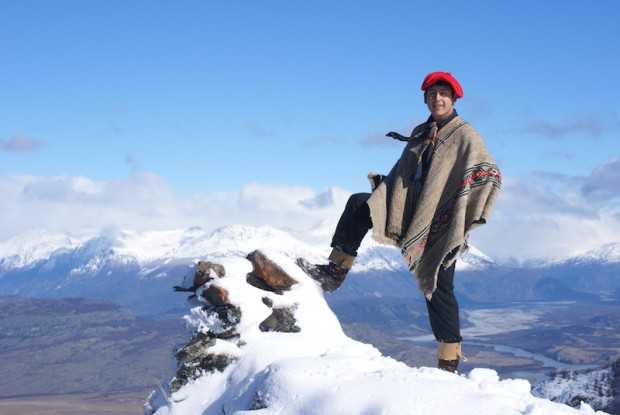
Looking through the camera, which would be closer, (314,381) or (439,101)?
(314,381)

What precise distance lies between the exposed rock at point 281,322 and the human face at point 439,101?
311 centimetres

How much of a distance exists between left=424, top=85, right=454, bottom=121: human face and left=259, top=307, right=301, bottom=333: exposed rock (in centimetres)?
311

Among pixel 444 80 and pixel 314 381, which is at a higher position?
pixel 444 80

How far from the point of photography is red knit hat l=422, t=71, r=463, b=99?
739 centimetres

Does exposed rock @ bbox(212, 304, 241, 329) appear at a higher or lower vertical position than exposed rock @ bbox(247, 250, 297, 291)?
lower

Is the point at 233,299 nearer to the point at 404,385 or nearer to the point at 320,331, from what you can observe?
the point at 320,331

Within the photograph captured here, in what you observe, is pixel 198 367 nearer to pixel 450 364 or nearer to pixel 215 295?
pixel 215 295

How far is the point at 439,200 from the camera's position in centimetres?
747

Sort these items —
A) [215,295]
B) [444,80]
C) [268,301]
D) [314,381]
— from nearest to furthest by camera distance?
[314,381] < [444,80] < [268,301] < [215,295]

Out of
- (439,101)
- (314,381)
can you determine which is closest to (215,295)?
(314,381)

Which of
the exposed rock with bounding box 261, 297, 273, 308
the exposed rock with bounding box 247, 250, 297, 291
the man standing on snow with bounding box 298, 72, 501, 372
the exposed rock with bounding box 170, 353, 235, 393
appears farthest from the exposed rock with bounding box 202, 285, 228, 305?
the man standing on snow with bounding box 298, 72, 501, 372

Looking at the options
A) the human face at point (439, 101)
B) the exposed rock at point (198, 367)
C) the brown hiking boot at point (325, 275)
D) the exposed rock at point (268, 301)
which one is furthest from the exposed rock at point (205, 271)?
the human face at point (439, 101)

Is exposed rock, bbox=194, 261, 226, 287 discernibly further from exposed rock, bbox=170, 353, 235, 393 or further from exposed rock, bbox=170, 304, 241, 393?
exposed rock, bbox=170, 353, 235, 393

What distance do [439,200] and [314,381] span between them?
8.20 feet
